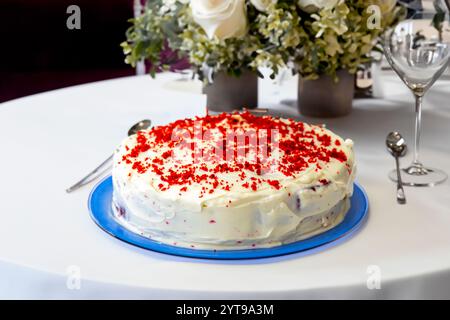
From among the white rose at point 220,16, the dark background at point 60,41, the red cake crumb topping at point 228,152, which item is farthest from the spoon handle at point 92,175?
the dark background at point 60,41

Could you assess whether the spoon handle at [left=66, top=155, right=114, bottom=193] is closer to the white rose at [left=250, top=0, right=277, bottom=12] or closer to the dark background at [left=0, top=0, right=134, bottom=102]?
the white rose at [left=250, top=0, right=277, bottom=12]

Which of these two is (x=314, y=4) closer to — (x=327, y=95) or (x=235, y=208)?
(x=327, y=95)

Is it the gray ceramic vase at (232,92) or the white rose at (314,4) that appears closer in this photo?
the white rose at (314,4)

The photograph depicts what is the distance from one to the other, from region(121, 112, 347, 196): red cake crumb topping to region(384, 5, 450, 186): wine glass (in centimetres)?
20

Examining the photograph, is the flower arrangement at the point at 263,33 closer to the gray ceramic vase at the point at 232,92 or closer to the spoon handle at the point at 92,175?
the gray ceramic vase at the point at 232,92

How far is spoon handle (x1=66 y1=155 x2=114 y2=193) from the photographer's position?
115cm

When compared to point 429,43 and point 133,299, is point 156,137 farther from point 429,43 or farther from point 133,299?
point 429,43

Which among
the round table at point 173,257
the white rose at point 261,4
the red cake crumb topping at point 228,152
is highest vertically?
the white rose at point 261,4

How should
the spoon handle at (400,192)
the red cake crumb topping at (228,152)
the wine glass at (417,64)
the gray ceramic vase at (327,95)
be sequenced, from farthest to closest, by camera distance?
the gray ceramic vase at (327,95), the wine glass at (417,64), the spoon handle at (400,192), the red cake crumb topping at (228,152)

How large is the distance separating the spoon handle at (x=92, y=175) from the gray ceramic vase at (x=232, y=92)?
41 cm

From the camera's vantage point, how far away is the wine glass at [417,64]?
1205mm

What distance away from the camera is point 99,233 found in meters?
0.98

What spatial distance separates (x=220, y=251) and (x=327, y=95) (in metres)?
0.77

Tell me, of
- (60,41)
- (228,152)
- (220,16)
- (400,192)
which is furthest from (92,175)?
(60,41)
